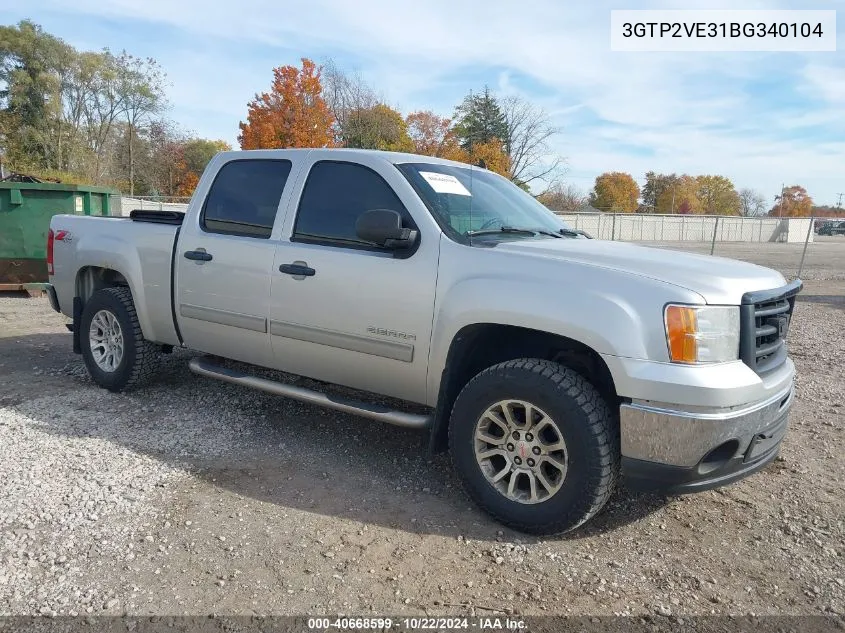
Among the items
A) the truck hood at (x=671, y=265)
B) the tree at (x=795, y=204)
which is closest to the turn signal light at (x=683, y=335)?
the truck hood at (x=671, y=265)

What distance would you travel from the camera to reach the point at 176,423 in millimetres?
4719

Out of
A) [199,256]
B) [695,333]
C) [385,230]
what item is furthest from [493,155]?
[695,333]

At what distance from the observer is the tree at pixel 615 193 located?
265 ft

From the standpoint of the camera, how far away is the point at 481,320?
338 cm

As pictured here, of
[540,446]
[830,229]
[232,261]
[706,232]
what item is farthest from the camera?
[830,229]

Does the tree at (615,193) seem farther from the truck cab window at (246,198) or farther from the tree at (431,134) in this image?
the truck cab window at (246,198)

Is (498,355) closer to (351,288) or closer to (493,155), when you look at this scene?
(351,288)

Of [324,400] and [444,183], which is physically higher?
[444,183]

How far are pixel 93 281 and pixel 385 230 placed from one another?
339 cm

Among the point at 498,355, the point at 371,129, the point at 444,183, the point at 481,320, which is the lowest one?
the point at 498,355

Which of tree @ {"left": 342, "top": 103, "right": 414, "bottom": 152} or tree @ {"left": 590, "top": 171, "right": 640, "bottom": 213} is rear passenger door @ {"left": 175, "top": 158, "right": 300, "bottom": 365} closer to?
tree @ {"left": 342, "top": 103, "right": 414, "bottom": 152}

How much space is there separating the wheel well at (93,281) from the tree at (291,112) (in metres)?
35.2

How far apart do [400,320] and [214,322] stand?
1.63m

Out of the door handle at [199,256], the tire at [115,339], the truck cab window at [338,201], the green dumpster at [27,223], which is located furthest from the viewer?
the green dumpster at [27,223]
